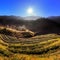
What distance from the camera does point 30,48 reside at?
47.1ft

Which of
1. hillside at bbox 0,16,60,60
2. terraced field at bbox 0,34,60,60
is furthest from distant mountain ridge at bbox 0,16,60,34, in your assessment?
terraced field at bbox 0,34,60,60

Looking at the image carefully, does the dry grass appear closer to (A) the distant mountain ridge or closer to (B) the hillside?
(B) the hillside

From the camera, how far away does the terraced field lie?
13.5 metres

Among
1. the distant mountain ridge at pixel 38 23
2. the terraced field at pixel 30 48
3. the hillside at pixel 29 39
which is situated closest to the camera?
the terraced field at pixel 30 48

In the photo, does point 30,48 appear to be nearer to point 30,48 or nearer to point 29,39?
point 30,48

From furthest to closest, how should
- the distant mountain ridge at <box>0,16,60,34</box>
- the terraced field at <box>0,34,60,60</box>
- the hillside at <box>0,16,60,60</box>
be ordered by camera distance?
the distant mountain ridge at <box>0,16,60,34</box>, the hillside at <box>0,16,60,60</box>, the terraced field at <box>0,34,60,60</box>

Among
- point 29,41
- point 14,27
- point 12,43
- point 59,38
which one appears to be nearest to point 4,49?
point 12,43

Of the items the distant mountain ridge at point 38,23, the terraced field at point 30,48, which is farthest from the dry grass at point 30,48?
the distant mountain ridge at point 38,23

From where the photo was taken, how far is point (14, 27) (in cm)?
1697

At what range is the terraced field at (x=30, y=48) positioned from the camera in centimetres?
1351

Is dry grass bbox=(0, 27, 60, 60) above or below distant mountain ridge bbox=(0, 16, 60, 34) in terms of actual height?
below

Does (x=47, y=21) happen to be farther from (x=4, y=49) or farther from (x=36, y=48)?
(x=4, y=49)

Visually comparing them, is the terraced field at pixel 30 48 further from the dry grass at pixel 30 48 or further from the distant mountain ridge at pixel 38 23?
the distant mountain ridge at pixel 38 23

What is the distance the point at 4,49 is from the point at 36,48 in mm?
2299
